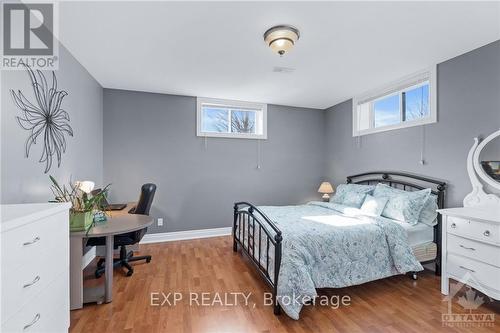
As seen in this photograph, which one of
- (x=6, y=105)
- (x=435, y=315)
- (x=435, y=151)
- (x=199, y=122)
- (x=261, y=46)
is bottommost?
(x=435, y=315)

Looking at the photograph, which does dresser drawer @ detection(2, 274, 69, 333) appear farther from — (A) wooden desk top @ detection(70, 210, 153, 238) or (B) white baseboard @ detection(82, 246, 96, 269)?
(B) white baseboard @ detection(82, 246, 96, 269)

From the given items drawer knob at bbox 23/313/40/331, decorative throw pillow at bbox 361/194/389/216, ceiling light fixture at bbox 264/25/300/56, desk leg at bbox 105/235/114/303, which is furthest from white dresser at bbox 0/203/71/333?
decorative throw pillow at bbox 361/194/389/216

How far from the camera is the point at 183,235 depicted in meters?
4.09

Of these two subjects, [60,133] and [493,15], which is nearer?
[493,15]

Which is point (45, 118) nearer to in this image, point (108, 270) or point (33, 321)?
point (108, 270)

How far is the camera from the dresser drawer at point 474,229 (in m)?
1.91

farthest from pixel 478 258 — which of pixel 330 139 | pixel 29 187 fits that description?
pixel 29 187

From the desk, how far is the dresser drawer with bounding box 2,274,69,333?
61 centimetres

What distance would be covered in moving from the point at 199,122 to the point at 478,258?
13.0 ft

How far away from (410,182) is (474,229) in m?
1.22

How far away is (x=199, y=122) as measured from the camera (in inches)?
166

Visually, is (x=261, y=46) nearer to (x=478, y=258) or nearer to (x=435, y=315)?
(x=478, y=258)

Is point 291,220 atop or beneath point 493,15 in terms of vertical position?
beneath

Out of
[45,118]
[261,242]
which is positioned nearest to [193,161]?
[261,242]
